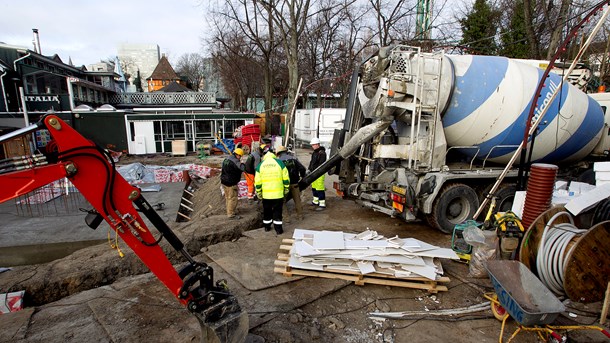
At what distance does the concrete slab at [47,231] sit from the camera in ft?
23.6

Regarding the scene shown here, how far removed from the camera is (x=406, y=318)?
3758 millimetres

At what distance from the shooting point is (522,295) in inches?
140

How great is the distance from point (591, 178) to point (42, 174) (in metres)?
9.20

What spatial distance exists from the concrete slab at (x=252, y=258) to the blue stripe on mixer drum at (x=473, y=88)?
12.9 feet

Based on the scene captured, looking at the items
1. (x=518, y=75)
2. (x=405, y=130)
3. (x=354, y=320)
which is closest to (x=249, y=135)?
(x=405, y=130)

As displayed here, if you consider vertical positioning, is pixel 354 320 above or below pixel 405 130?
below

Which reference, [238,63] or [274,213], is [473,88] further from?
[238,63]

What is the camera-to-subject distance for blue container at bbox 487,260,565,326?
303 centimetres

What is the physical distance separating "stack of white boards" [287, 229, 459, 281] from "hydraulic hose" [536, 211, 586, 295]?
99 centimetres

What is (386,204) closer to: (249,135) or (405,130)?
(405,130)

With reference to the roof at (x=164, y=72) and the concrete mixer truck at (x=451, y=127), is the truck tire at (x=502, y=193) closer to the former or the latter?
the concrete mixer truck at (x=451, y=127)

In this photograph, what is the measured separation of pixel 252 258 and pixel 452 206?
3.96 m

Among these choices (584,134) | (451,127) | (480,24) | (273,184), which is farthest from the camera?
(480,24)

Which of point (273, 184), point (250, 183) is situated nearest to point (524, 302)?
point (273, 184)
